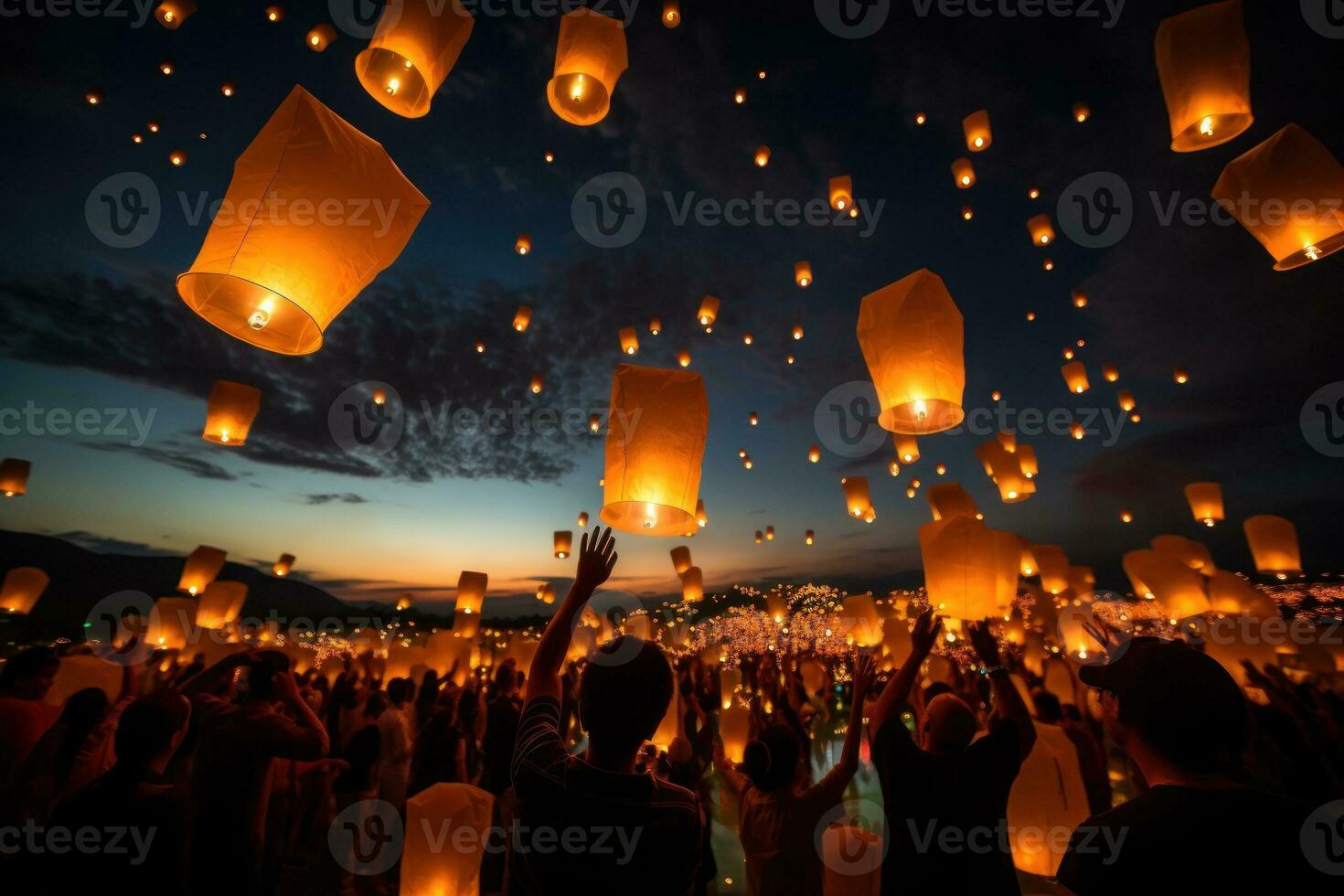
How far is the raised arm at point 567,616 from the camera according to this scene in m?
1.29

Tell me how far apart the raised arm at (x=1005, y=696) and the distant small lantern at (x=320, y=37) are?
540cm

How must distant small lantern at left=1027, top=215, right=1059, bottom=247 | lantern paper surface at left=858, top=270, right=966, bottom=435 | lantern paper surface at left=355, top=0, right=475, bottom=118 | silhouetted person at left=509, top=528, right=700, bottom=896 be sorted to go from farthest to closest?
distant small lantern at left=1027, top=215, right=1059, bottom=247 → lantern paper surface at left=858, top=270, right=966, bottom=435 → lantern paper surface at left=355, top=0, right=475, bottom=118 → silhouetted person at left=509, top=528, right=700, bottom=896

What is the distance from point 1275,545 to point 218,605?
14.9 m

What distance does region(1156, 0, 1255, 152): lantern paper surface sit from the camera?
2752 millimetres

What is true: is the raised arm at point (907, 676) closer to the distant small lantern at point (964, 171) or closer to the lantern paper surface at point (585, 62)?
the lantern paper surface at point (585, 62)

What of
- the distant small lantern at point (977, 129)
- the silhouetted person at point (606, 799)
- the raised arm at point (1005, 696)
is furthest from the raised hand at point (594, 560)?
the distant small lantern at point (977, 129)

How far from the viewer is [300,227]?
1661 millimetres

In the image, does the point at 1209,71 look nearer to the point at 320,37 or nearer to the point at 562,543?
the point at 320,37

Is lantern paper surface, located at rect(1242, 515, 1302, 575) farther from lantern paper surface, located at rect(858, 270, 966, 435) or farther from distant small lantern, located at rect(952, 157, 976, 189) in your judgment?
lantern paper surface, located at rect(858, 270, 966, 435)

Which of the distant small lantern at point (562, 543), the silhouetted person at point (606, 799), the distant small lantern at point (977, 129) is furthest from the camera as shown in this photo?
the distant small lantern at point (562, 543)

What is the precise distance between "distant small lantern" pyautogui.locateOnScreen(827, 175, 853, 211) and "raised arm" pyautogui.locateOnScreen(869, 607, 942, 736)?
185 inches

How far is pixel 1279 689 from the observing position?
496cm

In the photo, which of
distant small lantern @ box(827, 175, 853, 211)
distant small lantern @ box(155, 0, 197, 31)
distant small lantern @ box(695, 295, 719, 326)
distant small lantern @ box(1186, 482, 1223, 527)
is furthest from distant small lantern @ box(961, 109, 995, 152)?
distant small lantern @ box(1186, 482, 1223, 527)

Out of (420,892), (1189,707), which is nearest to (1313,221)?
(1189,707)
